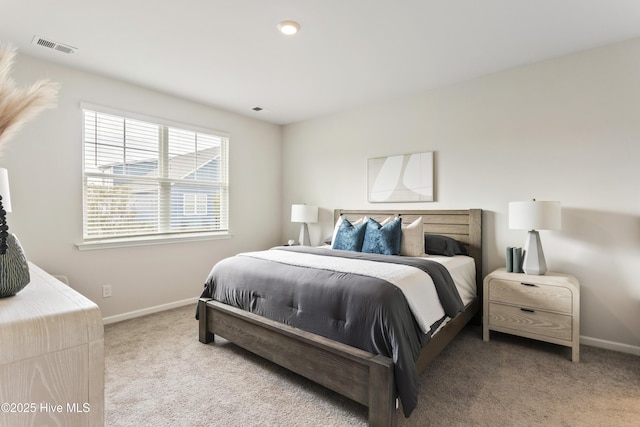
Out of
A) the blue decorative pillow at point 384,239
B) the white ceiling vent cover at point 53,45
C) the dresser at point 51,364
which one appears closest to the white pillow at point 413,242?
the blue decorative pillow at point 384,239

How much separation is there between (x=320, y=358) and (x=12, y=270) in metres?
1.56

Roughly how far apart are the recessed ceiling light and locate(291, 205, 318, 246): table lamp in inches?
92.9

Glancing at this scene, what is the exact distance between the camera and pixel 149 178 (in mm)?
3588

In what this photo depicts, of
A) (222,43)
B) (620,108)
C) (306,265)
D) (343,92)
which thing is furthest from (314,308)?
(620,108)

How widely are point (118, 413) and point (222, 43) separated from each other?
263 cm

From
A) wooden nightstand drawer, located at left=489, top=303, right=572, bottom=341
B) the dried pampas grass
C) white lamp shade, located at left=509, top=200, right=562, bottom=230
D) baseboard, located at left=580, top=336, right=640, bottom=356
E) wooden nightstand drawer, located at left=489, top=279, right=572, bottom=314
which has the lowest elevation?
baseboard, located at left=580, top=336, right=640, bottom=356

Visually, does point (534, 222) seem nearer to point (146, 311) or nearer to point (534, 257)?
point (534, 257)

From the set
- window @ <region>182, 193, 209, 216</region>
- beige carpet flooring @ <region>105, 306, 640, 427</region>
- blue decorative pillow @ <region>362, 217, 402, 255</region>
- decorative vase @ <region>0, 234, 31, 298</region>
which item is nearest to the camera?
decorative vase @ <region>0, 234, 31, 298</region>

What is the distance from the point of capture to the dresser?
580mm

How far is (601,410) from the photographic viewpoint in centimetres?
187

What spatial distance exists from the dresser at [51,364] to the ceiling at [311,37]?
2.15 meters

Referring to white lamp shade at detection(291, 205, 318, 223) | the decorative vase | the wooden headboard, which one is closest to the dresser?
the decorative vase

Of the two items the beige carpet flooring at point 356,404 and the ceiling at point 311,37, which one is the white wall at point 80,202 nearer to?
the ceiling at point 311,37

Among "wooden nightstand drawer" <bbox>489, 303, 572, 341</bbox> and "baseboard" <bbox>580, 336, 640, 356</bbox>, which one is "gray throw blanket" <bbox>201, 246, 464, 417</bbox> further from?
"baseboard" <bbox>580, 336, 640, 356</bbox>
